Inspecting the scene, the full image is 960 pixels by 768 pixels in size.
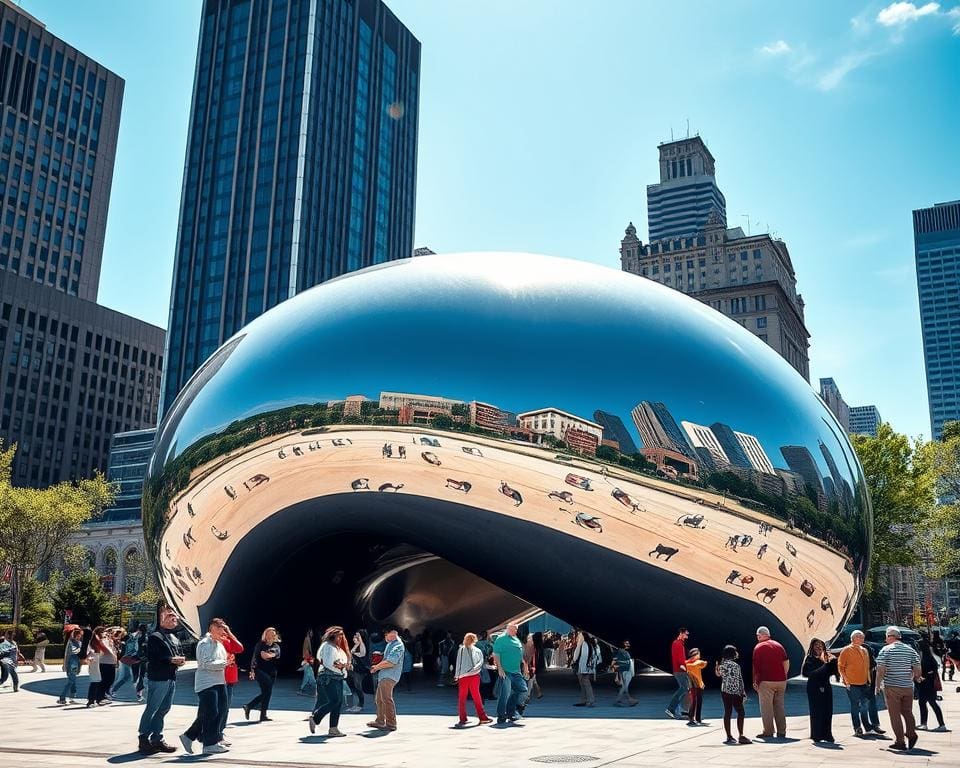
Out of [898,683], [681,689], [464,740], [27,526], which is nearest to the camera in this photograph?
[898,683]

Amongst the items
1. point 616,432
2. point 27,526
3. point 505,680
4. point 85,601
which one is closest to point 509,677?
point 505,680

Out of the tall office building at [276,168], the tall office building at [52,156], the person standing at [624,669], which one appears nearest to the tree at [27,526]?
the person standing at [624,669]

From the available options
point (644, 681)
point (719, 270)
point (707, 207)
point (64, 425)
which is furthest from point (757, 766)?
point (707, 207)

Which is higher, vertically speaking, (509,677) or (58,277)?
(58,277)

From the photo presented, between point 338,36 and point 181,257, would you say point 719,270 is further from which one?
point 181,257

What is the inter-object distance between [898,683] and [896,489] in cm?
3525

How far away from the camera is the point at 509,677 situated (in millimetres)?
11094

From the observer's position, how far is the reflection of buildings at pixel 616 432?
11.9m

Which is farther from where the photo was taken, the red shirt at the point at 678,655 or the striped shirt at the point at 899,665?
the red shirt at the point at 678,655

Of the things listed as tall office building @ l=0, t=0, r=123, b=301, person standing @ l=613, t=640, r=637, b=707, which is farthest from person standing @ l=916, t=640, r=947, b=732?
tall office building @ l=0, t=0, r=123, b=301

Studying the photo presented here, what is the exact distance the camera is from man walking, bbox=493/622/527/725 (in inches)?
432

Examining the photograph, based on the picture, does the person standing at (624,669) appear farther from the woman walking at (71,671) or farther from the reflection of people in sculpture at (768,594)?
the woman walking at (71,671)

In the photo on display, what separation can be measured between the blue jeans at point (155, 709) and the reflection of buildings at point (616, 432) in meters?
6.11

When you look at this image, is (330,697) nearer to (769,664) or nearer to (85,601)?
(769,664)
